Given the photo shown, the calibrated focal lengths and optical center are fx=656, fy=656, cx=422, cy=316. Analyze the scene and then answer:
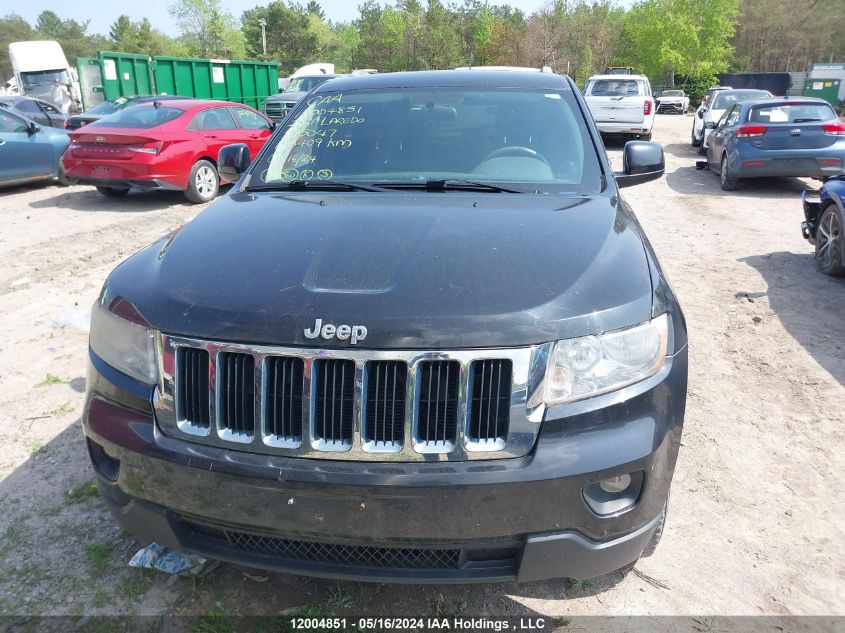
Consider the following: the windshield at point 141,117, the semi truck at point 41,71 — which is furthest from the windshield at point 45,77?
the windshield at point 141,117

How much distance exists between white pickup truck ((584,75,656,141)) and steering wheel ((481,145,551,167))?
46.6ft

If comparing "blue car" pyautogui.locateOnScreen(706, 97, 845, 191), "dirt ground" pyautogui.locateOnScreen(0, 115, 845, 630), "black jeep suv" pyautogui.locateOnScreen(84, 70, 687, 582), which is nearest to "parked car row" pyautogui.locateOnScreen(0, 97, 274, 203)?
"dirt ground" pyautogui.locateOnScreen(0, 115, 845, 630)

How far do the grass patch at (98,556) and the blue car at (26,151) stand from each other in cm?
1019

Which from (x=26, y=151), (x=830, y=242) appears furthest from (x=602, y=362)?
(x=26, y=151)

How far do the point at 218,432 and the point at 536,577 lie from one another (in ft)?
3.40

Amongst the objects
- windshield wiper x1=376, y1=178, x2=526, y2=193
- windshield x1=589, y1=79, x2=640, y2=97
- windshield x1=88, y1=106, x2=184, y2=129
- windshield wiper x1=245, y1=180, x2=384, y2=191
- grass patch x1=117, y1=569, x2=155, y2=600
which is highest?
windshield x1=589, y1=79, x2=640, y2=97

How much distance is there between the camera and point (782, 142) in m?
10.7

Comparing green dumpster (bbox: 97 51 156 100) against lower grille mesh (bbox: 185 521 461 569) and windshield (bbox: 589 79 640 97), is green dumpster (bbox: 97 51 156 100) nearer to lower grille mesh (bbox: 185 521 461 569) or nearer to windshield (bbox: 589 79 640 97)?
windshield (bbox: 589 79 640 97)

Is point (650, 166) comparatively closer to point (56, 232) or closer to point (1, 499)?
point (1, 499)

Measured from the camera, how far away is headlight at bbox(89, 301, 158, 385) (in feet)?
6.68

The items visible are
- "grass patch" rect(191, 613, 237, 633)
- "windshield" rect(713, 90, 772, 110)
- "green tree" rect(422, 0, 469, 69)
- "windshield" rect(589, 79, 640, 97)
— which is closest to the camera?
"grass patch" rect(191, 613, 237, 633)

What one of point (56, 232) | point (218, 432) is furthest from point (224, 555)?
point (56, 232)

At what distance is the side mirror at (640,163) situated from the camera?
12.1ft

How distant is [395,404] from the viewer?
1.83 meters
